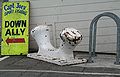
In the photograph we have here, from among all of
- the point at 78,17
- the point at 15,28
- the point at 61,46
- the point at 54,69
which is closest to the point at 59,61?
the point at 61,46

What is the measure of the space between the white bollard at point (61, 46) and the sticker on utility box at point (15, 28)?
0.65m

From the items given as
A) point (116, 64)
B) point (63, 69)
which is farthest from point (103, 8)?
point (63, 69)

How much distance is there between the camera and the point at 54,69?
6922mm

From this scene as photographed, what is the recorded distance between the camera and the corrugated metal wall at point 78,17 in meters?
8.92

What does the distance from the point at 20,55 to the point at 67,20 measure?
6.49ft

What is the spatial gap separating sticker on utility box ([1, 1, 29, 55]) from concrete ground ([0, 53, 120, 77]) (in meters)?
0.93

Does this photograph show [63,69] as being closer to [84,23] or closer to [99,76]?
[99,76]

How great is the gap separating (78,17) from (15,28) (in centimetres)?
218

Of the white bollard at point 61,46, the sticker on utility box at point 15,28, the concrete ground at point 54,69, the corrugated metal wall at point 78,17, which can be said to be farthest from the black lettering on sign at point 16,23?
the concrete ground at point 54,69

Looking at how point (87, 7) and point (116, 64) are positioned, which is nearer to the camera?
point (116, 64)

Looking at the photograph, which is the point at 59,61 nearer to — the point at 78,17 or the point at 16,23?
the point at 78,17

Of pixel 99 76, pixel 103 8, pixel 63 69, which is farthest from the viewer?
pixel 103 8

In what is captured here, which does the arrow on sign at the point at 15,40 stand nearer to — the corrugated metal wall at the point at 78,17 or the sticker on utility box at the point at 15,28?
the sticker on utility box at the point at 15,28

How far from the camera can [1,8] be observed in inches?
375
